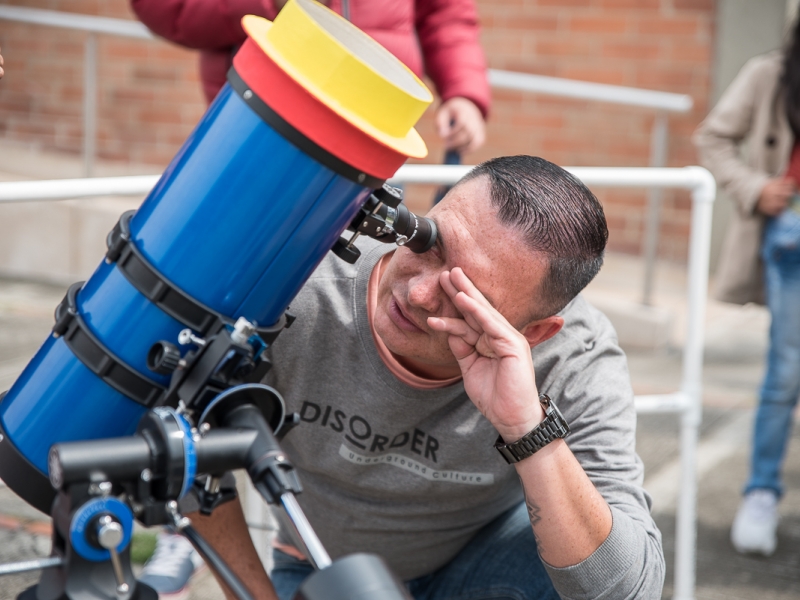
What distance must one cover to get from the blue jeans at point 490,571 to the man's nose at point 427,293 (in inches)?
20.5

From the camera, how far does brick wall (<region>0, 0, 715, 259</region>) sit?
17.0 feet

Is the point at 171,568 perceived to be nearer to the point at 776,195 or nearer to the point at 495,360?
the point at 495,360

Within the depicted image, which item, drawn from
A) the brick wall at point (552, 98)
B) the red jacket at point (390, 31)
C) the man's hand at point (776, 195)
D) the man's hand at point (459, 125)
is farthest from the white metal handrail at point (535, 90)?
the man's hand at point (459, 125)

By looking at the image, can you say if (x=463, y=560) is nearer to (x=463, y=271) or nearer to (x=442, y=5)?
(x=463, y=271)

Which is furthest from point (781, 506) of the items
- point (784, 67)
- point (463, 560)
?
point (463, 560)

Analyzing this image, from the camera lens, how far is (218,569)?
3.50ft

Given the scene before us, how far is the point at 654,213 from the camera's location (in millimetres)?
4750

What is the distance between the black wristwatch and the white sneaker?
1718mm

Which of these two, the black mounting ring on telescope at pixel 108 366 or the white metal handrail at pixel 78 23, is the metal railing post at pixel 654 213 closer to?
the white metal handrail at pixel 78 23

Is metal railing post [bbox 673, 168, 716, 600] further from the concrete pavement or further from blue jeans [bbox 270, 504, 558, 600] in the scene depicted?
blue jeans [bbox 270, 504, 558, 600]

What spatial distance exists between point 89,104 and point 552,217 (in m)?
3.85

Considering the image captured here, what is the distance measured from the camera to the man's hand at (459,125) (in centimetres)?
258

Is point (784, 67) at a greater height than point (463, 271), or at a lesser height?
lesser

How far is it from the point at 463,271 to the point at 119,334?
54 cm
